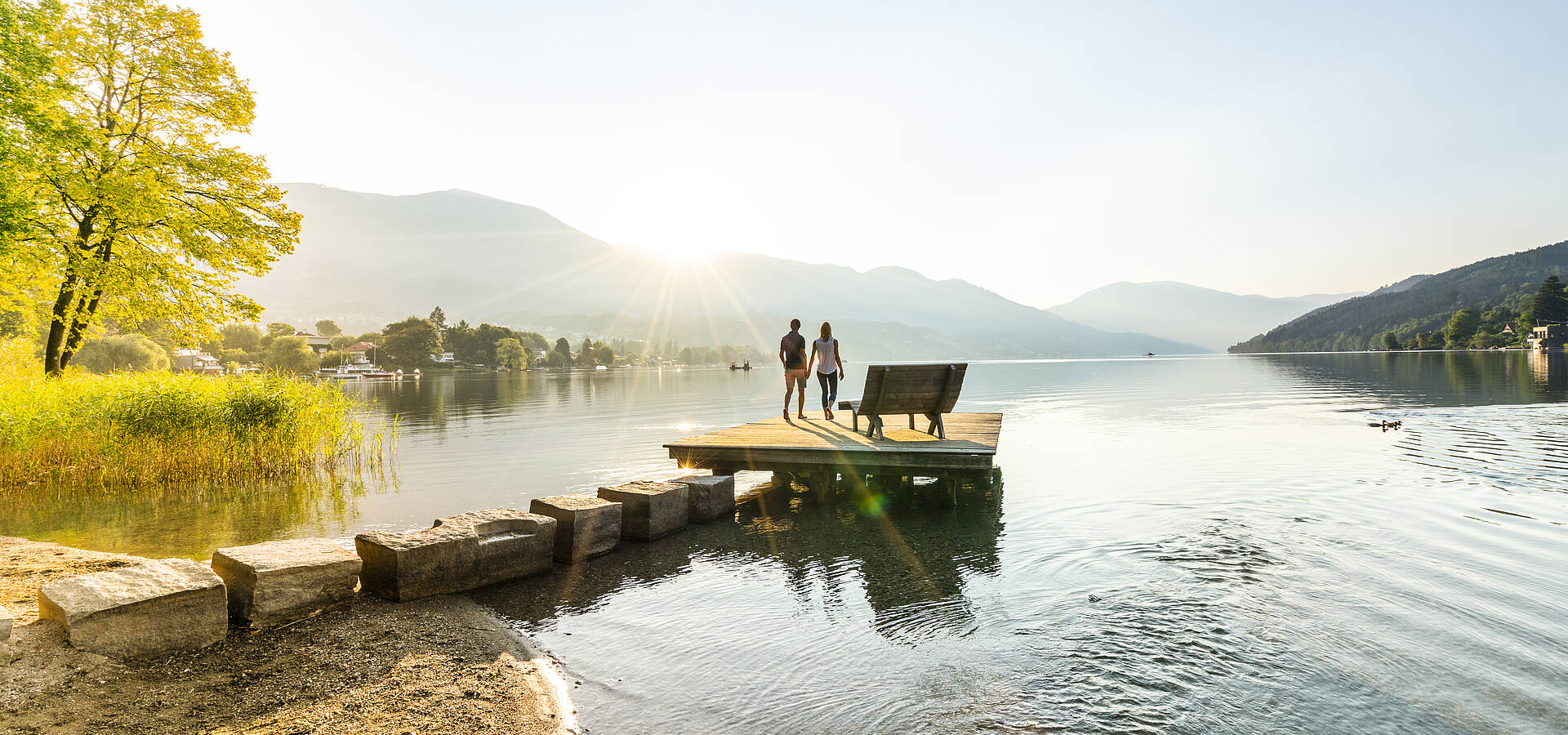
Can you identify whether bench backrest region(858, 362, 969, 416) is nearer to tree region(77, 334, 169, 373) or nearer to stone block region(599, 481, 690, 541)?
stone block region(599, 481, 690, 541)

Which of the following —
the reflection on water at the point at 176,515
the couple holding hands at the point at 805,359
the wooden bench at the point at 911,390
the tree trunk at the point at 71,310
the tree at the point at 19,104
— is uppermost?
the tree at the point at 19,104

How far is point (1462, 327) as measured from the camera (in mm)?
158500

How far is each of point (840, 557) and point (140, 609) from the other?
715 centimetres

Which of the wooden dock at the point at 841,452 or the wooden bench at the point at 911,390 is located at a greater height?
the wooden bench at the point at 911,390

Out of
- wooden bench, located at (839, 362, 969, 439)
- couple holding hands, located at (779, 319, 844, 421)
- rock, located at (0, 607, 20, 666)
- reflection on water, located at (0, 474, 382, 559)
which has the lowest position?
reflection on water, located at (0, 474, 382, 559)

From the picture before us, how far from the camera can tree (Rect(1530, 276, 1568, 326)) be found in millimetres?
140750

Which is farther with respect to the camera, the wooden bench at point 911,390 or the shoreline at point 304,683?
the wooden bench at point 911,390

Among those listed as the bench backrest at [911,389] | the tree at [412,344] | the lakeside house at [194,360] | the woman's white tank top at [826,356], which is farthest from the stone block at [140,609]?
the tree at [412,344]

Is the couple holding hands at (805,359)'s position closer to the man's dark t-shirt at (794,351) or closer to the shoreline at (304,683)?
the man's dark t-shirt at (794,351)

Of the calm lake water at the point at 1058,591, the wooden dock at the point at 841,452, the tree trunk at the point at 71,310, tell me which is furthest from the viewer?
the tree trunk at the point at 71,310

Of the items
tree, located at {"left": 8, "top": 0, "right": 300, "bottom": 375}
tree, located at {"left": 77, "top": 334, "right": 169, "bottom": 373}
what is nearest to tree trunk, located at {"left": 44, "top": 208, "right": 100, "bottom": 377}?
tree, located at {"left": 8, "top": 0, "right": 300, "bottom": 375}

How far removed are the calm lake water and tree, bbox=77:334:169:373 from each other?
7902 centimetres

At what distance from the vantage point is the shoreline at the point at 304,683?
4.38 m

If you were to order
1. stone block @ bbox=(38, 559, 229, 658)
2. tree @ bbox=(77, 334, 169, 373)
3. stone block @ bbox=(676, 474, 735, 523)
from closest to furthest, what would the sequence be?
stone block @ bbox=(38, 559, 229, 658), stone block @ bbox=(676, 474, 735, 523), tree @ bbox=(77, 334, 169, 373)
